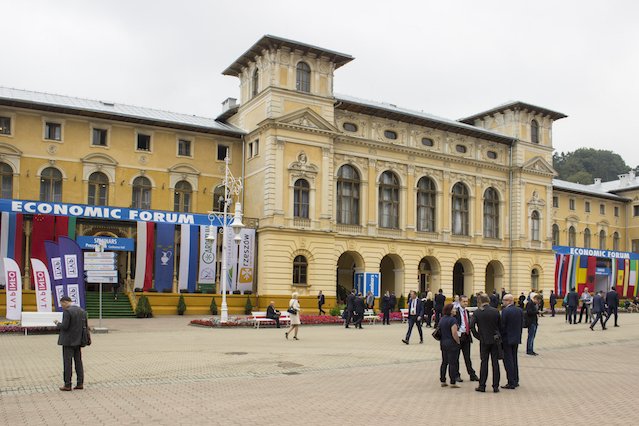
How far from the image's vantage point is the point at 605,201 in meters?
74.9

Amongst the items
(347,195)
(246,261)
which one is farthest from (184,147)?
(347,195)

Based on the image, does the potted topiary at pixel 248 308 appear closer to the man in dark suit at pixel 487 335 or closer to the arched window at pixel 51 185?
the arched window at pixel 51 185

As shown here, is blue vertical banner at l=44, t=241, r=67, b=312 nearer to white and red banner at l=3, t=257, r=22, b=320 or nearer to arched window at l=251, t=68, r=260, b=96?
white and red banner at l=3, t=257, r=22, b=320

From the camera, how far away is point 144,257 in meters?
41.4

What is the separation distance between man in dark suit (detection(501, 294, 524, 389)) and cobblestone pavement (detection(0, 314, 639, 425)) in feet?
1.32

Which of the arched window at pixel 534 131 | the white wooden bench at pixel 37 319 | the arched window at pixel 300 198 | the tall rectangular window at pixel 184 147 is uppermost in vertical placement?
the arched window at pixel 534 131

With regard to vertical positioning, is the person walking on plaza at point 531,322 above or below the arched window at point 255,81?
below

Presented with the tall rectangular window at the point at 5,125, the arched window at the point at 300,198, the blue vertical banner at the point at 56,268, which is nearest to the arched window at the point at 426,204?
the arched window at the point at 300,198

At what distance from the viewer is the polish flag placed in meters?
41.2

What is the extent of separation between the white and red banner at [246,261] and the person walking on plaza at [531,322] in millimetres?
24332

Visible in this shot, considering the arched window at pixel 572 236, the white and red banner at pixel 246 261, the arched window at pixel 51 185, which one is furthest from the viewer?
the arched window at pixel 572 236

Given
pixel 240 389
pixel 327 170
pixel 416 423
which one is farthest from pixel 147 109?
pixel 416 423

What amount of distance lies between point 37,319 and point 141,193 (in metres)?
19.2

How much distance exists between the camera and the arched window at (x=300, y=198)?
151 ft
